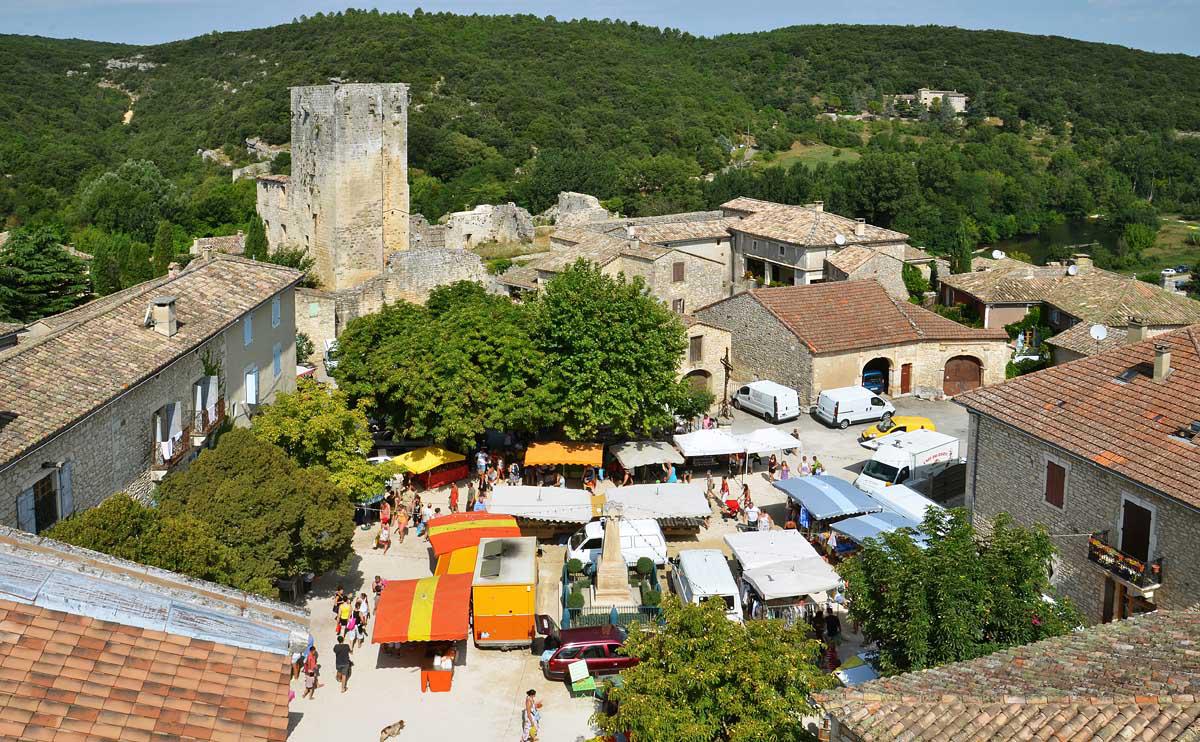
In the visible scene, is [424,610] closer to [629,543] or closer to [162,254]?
[629,543]

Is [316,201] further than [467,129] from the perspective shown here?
No

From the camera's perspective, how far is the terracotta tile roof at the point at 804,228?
4212 centimetres

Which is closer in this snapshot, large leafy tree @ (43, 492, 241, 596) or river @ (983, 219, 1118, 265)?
large leafy tree @ (43, 492, 241, 596)

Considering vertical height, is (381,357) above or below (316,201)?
below

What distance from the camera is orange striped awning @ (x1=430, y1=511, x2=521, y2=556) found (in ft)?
68.8

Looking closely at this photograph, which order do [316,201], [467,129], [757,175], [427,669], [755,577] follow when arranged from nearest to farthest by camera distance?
1. [427,669]
2. [755,577]
3. [316,201]
4. [757,175]
5. [467,129]

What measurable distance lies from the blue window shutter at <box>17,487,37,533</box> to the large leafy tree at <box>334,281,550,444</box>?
9.71m

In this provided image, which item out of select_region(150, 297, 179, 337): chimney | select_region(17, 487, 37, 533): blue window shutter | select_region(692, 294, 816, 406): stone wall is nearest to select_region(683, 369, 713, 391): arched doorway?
select_region(692, 294, 816, 406): stone wall

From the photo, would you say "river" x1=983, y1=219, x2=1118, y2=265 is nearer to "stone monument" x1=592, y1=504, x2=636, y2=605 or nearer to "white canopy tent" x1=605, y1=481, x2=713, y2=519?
"white canopy tent" x1=605, y1=481, x2=713, y2=519

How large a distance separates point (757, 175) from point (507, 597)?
56621mm

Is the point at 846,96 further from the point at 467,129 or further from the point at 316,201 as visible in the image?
the point at 316,201

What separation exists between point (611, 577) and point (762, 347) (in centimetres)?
1576

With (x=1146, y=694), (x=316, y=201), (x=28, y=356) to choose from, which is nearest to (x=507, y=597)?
(x=28, y=356)

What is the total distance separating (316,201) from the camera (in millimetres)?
41719
